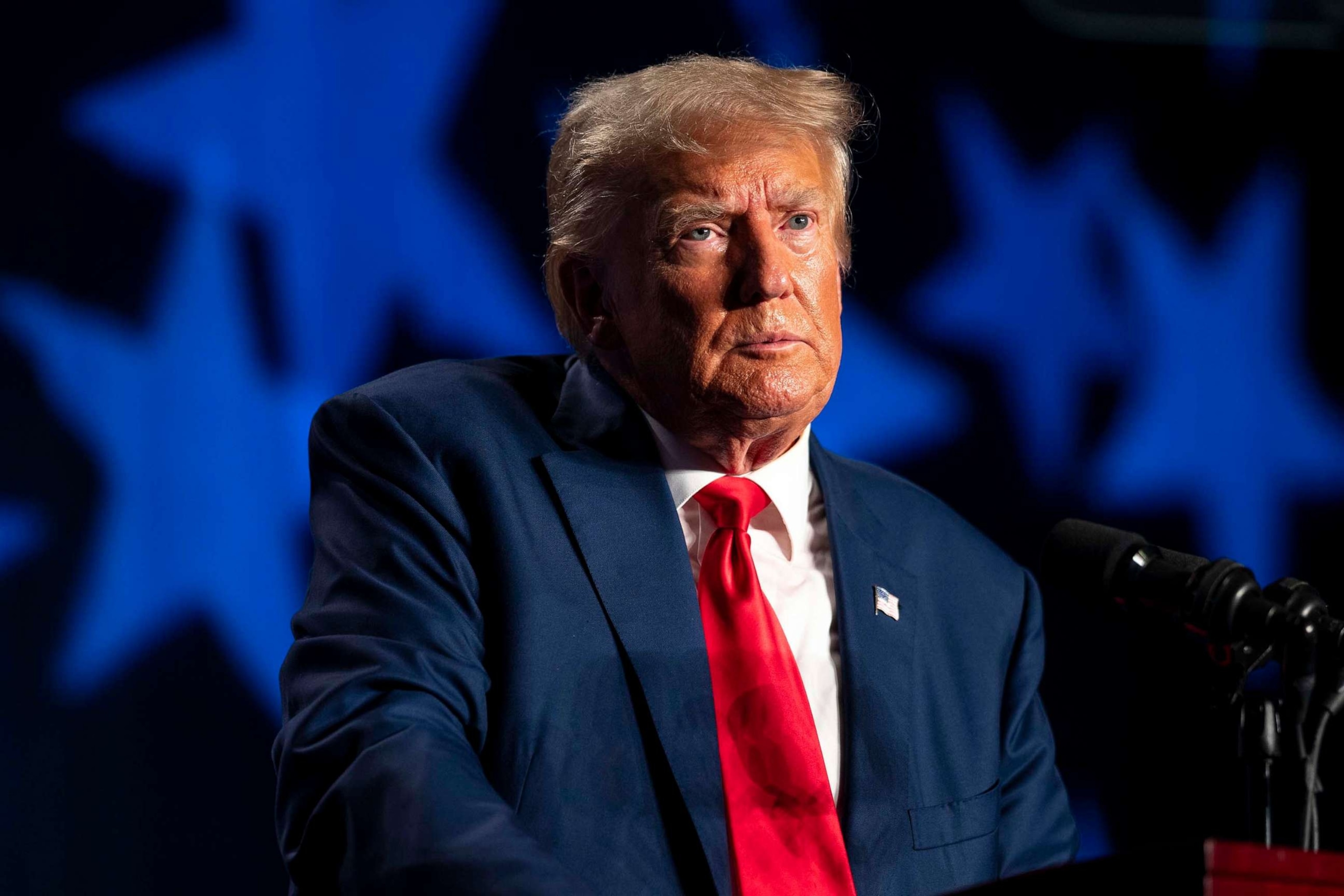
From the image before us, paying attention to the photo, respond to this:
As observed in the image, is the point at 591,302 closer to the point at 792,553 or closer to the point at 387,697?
the point at 792,553

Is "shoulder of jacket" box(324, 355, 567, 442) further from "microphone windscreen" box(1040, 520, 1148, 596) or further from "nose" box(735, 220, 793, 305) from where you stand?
"microphone windscreen" box(1040, 520, 1148, 596)

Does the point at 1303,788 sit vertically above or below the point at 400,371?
below

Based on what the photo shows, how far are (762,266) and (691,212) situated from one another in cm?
11

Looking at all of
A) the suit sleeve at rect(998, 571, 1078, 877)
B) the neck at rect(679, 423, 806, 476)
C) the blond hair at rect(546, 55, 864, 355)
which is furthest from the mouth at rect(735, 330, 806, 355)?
the suit sleeve at rect(998, 571, 1078, 877)

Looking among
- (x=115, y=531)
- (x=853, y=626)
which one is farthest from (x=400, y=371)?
(x=115, y=531)

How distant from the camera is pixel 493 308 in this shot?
2549 millimetres

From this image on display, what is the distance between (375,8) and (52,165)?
627 millimetres

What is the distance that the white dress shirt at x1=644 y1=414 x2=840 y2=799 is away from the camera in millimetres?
1724

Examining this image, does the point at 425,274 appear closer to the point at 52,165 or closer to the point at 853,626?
the point at 52,165

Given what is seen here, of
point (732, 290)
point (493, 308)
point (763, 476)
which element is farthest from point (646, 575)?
point (493, 308)

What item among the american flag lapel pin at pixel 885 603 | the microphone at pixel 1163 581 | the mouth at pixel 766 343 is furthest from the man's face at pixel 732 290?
the microphone at pixel 1163 581

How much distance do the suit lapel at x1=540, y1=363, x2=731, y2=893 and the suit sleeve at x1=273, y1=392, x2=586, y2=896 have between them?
0.16 m

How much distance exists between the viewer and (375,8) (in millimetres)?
2500

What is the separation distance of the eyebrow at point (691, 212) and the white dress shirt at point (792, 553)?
0.25 metres
